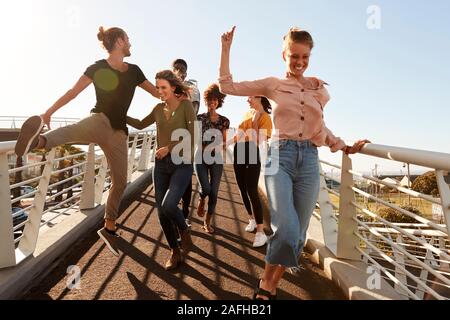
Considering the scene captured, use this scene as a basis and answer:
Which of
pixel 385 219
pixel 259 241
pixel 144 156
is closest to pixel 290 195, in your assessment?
pixel 385 219

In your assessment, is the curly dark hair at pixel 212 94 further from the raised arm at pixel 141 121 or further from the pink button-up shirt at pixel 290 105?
the pink button-up shirt at pixel 290 105

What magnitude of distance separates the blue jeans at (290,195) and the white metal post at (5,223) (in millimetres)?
2145

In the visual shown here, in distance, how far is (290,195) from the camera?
8.22 ft

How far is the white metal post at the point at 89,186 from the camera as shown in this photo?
17.5ft

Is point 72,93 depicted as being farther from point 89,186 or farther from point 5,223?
point 89,186

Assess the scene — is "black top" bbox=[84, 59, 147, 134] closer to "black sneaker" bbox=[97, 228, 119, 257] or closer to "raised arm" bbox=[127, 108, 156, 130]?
"raised arm" bbox=[127, 108, 156, 130]

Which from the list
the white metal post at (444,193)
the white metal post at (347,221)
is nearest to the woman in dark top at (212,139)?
the white metal post at (347,221)

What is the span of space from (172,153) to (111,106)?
0.69 m

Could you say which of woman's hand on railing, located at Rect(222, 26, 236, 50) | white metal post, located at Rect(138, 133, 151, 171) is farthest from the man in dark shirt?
white metal post, located at Rect(138, 133, 151, 171)

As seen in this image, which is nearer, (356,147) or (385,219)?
(356,147)

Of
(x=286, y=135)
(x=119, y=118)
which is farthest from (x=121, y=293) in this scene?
A: (x=286, y=135)

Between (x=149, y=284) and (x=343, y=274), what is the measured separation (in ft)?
5.30

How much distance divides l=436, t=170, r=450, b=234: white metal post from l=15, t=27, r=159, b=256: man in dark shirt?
2.55 meters

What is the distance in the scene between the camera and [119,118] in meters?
3.35
